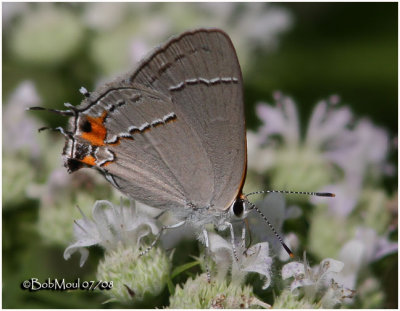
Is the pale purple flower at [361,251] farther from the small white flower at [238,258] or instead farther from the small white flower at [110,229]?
the small white flower at [110,229]

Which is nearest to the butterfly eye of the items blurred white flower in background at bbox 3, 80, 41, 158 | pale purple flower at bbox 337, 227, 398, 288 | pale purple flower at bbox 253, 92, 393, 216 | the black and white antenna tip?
pale purple flower at bbox 337, 227, 398, 288

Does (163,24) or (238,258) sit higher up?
(163,24)

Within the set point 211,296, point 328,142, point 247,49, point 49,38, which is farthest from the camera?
point 247,49

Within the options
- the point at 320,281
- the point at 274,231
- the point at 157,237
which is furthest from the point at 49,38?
the point at 320,281

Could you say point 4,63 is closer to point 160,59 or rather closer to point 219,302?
point 160,59

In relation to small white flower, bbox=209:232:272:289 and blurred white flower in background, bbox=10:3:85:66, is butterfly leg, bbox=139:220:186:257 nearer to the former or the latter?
small white flower, bbox=209:232:272:289

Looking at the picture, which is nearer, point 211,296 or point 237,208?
point 211,296

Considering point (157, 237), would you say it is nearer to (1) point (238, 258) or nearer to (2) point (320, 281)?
(1) point (238, 258)
